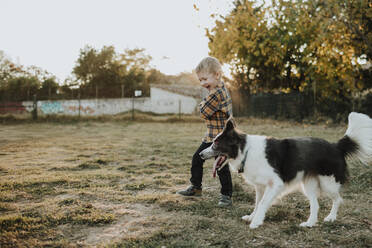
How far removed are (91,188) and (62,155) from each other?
3830 millimetres

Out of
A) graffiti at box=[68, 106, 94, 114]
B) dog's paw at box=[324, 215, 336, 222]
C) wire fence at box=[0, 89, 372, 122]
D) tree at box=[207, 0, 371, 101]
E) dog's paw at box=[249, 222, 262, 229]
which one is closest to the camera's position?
dog's paw at box=[249, 222, 262, 229]

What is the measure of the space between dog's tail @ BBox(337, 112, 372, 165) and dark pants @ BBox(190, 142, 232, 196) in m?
1.50

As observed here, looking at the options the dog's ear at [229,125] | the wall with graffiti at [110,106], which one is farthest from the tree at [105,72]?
the dog's ear at [229,125]

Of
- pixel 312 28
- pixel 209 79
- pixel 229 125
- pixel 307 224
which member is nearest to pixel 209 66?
pixel 209 79

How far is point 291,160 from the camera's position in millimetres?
3504

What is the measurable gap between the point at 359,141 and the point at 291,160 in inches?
35.5

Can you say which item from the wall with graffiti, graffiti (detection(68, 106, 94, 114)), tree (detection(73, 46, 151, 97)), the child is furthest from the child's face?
tree (detection(73, 46, 151, 97))

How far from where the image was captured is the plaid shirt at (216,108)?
400 cm

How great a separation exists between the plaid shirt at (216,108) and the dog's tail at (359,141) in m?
1.47

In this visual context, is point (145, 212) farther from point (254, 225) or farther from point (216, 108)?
point (216, 108)

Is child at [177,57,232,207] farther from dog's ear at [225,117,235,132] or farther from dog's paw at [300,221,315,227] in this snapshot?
dog's paw at [300,221,315,227]

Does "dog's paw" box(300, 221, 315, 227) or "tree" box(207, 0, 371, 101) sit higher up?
"tree" box(207, 0, 371, 101)

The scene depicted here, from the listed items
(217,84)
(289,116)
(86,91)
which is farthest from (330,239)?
(86,91)

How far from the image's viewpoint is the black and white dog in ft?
11.3
